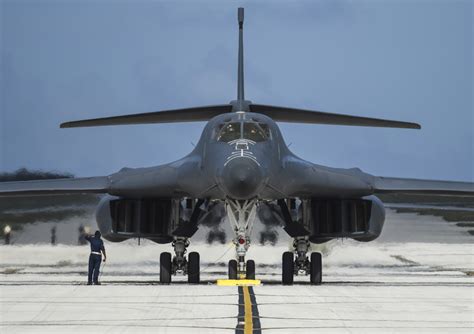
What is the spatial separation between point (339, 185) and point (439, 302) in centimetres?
769

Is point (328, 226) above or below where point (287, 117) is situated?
below

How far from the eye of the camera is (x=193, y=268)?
65.3 feet

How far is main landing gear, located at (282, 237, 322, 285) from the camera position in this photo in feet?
62.6

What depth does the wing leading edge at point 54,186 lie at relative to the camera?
21.2m

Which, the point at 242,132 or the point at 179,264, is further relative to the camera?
the point at 179,264

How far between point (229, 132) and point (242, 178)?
161 centimetres

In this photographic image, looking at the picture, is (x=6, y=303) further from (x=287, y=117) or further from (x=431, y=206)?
(x=431, y=206)

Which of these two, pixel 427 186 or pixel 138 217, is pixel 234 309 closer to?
pixel 138 217

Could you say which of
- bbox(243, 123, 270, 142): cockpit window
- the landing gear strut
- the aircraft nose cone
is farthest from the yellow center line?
bbox(243, 123, 270, 142): cockpit window

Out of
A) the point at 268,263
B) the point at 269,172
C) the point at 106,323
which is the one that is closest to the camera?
the point at 106,323

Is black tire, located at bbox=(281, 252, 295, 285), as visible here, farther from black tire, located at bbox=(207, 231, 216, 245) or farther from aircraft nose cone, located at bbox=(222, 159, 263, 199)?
black tire, located at bbox=(207, 231, 216, 245)

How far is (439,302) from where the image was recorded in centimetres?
1262

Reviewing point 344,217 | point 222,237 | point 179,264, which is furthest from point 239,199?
point 222,237

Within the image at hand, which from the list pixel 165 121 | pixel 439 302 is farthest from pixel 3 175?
pixel 439 302
